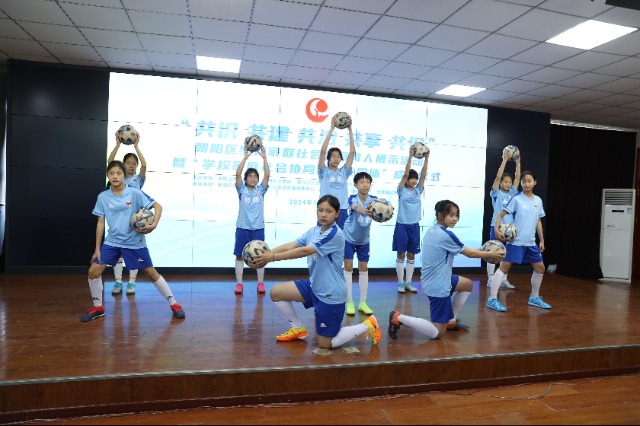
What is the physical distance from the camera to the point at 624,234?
23.4 ft

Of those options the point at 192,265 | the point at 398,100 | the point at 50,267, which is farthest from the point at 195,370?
the point at 398,100

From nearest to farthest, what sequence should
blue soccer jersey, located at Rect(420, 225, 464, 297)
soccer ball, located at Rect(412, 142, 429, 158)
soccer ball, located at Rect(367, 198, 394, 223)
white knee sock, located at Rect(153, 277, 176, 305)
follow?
blue soccer jersey, located at Rect(420, 225, 464, 297) → soccer ball, located at Rect(367, 198, 394, 223) → white knee sock, located at Rect(153, 277, 176, 305) → soccer ball, located at Rect(412, 142, 429, 158)

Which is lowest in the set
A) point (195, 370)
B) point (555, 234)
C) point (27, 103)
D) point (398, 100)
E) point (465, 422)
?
point (465, 422)

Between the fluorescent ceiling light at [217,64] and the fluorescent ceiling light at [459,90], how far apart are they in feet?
9.61

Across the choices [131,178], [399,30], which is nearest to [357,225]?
[399,30]

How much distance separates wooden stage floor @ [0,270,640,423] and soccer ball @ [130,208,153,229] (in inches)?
30.6

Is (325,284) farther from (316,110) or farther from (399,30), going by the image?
(316,110)

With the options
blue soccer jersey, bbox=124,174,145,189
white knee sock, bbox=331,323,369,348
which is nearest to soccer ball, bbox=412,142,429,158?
white knee sock, bbox=331,323,369,348

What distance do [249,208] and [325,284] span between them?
2173mm

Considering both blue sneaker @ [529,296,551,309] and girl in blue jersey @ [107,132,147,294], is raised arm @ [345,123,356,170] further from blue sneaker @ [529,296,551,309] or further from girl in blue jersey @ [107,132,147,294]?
blue sneaker @ [529,296,551,309]

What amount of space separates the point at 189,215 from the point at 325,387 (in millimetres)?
3805

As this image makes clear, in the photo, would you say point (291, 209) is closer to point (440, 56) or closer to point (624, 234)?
point (440, 56)

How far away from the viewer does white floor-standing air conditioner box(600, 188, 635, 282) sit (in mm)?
7051

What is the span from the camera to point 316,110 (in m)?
6.15
